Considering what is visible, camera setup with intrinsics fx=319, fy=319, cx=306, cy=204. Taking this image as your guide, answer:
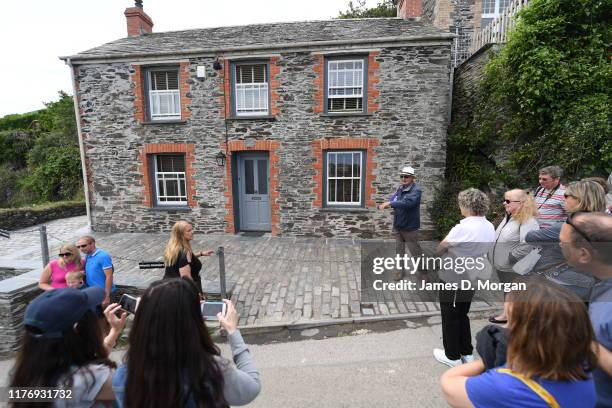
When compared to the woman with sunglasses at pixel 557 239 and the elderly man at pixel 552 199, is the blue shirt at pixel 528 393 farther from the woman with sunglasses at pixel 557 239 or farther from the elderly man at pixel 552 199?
the elderly man at pixel 552 199

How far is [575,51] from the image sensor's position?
7301 mm

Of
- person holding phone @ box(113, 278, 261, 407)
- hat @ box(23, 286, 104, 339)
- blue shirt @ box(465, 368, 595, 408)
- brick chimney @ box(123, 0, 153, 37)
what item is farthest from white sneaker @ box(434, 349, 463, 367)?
brick chimney @ box(123, 0, 153, 37)

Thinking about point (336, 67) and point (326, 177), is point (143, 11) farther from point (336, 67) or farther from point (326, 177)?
point (326, 177)

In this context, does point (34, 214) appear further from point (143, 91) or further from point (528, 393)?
point (528, 393)

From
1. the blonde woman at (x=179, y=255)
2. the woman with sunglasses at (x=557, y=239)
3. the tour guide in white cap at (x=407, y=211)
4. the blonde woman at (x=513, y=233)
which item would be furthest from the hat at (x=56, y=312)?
the tour guide in white cap at (x=407, y=211)

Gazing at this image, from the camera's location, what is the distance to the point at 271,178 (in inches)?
384

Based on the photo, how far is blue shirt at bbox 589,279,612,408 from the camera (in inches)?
61.3

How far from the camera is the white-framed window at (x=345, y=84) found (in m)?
9.12

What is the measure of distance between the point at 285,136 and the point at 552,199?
22.5 ft

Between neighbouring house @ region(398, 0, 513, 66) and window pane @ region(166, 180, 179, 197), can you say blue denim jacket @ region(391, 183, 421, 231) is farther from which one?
neighbouring house @ region(398, 0, 513, 66)

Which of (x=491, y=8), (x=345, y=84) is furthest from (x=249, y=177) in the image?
(x=491, y=8)

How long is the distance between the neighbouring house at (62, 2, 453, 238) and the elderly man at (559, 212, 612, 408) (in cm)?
732

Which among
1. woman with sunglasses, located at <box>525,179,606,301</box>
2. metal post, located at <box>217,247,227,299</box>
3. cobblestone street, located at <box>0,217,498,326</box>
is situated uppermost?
woman with sunglasses, located at <box>525,179,606,301</box>

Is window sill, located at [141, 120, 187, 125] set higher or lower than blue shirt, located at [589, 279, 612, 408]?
higher
